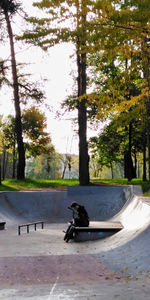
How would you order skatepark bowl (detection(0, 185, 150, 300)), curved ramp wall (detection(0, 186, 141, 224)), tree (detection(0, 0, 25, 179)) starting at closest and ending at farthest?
skatepark bowl (detection(0, 185, 150, 300)) < curved ramp wall (detection(0, 186, 141, 224)) < tree (detection(0, 0, 25, 179))

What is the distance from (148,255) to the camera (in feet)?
23.2

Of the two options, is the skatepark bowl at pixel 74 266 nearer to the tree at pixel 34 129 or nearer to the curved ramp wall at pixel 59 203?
the curved ramp wall at pixel 59 203

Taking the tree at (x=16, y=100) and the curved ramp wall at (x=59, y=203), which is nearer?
the curved ramp wall at (x=59, y=203)

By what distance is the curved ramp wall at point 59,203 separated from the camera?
16.6 metres

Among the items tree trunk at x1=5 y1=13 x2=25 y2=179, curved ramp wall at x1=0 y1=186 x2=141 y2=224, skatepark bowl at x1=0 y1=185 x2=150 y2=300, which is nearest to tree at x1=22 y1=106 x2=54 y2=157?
tree trunk at x1=5 y1=13 x2=25 y2=179

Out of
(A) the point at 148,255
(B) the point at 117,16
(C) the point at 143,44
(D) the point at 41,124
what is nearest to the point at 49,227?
(A) the point at 148,255

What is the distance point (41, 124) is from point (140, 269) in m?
33.7

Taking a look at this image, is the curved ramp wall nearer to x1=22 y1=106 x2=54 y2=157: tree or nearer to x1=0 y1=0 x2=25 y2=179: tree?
x1=0 y1=0 x2=25 y2=179: tree

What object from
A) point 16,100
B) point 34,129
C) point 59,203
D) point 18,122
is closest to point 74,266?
point 59,203

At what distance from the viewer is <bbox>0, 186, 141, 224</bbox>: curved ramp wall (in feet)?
54.4

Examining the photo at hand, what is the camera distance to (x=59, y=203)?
1775 cm

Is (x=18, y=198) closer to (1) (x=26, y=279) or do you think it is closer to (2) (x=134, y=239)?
(2) (x=134, y=239)

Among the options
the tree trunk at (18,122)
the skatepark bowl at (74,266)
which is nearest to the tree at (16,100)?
the tree trunk at (18,122)

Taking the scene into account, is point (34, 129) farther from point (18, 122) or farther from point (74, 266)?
point (74, 266)
